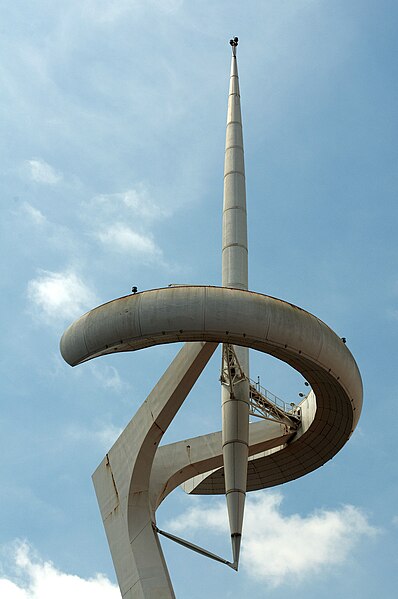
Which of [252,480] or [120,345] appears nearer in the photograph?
[120,345]

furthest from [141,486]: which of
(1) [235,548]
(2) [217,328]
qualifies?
(2) [217,328]

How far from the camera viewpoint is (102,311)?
39781mm

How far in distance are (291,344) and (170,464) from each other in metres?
12.2

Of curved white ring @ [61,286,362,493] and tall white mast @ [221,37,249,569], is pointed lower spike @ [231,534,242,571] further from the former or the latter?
curved white ring @ [61,286,362,493]

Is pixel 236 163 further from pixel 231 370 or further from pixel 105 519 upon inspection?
pixel 105 519

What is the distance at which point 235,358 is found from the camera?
148 feet

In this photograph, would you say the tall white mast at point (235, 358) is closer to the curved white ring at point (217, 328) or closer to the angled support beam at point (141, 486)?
the angled support beam at point (141, 486)

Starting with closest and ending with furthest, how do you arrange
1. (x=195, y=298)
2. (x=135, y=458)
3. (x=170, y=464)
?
(x=195, y=298) < (x=135, y=458) < (x=170, y=464)

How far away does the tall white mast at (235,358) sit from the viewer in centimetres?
4581

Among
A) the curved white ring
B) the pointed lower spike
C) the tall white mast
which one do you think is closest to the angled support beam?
the tall white mast

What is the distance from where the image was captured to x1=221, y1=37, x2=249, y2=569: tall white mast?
45812 millimetres

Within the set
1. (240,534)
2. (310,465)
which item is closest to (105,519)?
(240,534)

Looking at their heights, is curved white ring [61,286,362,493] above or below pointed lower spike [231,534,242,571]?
above

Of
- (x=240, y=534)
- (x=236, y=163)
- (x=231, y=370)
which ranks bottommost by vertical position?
(x=240, y=534)
